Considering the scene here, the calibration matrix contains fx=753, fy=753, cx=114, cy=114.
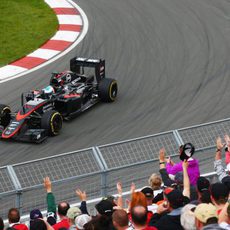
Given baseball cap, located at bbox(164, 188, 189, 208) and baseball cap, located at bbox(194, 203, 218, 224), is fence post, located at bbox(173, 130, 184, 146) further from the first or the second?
baseball cap, located at bbox(194, 203, 218, 224)

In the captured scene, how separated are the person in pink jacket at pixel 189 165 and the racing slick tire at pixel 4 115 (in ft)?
21.9

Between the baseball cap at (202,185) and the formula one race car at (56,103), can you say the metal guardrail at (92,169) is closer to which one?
the baseball cap at (202,185)

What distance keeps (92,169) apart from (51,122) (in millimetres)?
5077

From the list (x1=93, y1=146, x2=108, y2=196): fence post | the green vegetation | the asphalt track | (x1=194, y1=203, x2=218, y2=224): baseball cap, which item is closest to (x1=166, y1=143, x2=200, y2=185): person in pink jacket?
(x1=93, y1=146, x2=108, y2=196): fence post

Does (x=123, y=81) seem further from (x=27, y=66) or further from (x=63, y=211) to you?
(x=63, y=211)

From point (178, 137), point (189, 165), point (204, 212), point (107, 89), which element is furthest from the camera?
point (107, 89)

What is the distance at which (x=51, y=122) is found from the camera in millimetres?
16141

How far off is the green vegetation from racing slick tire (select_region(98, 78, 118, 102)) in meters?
4.06

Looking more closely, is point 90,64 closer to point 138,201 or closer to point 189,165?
point 189,165

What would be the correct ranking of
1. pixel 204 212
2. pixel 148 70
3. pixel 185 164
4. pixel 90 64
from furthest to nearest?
pixel 148 70 → pixel 90 64 → pixel 185 164 → pixel 204 212

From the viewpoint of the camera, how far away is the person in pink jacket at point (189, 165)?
375 inches

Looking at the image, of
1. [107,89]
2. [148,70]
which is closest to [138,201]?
[107,89]

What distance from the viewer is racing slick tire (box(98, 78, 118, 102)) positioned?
18.0 meters

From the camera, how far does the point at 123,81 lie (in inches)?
773
